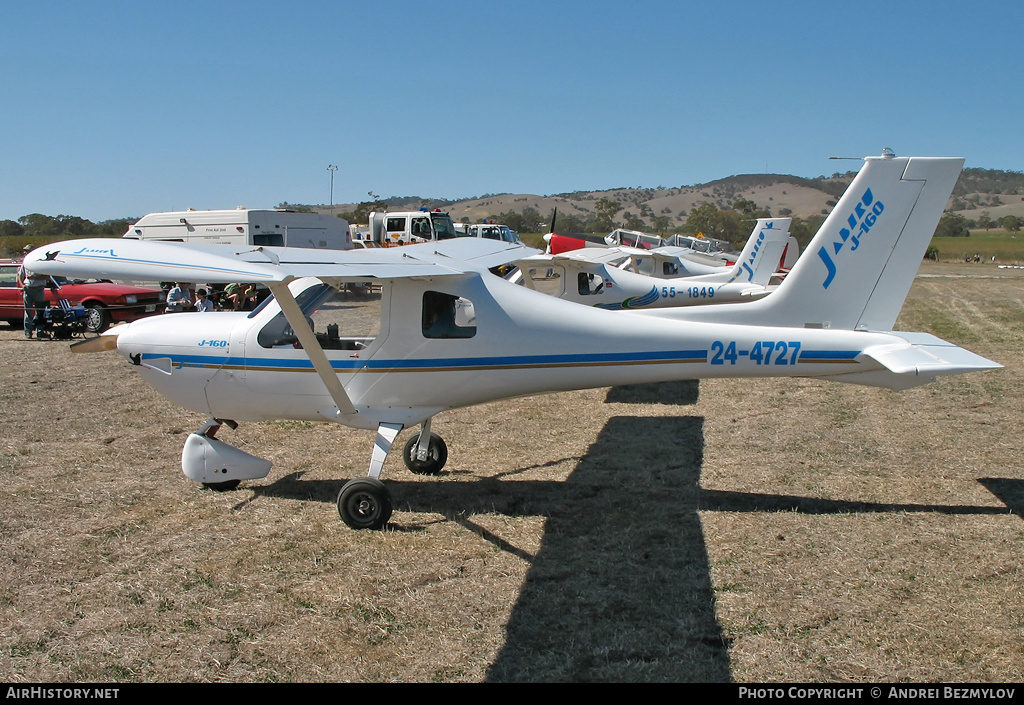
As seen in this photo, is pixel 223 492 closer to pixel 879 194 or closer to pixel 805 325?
pixel 805 325

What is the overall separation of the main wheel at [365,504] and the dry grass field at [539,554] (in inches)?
5.1

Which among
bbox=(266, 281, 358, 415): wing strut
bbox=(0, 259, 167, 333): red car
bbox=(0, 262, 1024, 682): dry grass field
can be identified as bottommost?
bbox=(0, 262, 1024, 682): dry grass field

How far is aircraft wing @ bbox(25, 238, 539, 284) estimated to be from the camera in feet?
15.1

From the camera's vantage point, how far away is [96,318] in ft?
56.2

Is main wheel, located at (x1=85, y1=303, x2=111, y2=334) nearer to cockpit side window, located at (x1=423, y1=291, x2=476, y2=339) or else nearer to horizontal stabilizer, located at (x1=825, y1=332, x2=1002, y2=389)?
cockpit side window, located at (x1=423, y1=291, x2=476, y2=339)

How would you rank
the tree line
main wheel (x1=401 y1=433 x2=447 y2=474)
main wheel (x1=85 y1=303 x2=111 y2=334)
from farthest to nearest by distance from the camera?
the tree line → main wheel (x1=85 y1=303 x2=111 y2=334) → main wheel (x1=401 y1=433 x2=447 y2=474)

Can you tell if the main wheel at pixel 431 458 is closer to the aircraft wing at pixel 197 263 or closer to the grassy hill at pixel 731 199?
the aircraft wing at pixel 197 263

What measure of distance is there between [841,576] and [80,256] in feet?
17.4

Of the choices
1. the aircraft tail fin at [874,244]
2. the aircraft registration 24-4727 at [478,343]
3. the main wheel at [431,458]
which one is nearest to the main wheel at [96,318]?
the aircraft registration 24-4727 at [478,343]

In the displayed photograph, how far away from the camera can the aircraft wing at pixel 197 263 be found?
460 cm

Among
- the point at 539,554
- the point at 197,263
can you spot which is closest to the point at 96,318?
the point at 197,263

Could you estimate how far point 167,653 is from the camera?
410cm

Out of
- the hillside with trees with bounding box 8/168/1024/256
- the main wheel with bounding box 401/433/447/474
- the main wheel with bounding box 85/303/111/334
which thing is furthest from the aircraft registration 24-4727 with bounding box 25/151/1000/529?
the hillside with trees with bounding box 8/168/1024/256

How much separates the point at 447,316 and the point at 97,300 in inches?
567
